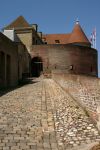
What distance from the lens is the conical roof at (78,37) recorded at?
57.6 meters

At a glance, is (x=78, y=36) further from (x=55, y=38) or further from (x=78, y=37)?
(x=55, y=38)

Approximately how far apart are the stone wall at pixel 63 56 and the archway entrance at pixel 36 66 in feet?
2.04

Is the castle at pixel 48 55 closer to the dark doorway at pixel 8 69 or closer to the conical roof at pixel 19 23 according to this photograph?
the conical roof at pixel 19 23

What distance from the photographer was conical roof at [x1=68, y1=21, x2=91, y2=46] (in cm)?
5762

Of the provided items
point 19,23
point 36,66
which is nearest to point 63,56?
point 36,66

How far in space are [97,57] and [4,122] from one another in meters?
44.5

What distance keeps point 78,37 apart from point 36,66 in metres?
13.6

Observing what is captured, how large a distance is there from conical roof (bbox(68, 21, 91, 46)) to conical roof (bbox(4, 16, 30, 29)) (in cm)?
958

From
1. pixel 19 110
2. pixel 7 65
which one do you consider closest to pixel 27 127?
pixel 19 110

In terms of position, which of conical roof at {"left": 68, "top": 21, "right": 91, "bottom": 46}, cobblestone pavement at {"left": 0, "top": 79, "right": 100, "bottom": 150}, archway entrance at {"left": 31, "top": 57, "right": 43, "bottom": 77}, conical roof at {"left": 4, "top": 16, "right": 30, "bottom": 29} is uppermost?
conical roof at {"left": 4, "top": 16, "right": 30, "bottom": 29}

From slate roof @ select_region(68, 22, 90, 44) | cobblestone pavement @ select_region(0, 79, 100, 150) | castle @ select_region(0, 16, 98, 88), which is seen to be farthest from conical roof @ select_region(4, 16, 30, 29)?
cobblestone pavement @ select_region(0, 79, 100, 150)

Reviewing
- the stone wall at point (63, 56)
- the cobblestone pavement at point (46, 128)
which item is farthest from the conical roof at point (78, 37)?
the cobblestone pavement at point (46, 128)

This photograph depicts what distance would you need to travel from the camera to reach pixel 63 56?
47125 millimetres

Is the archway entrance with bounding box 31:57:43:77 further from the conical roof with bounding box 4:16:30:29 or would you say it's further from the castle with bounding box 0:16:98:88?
the conical roof with bounding box 4:16:30:29
